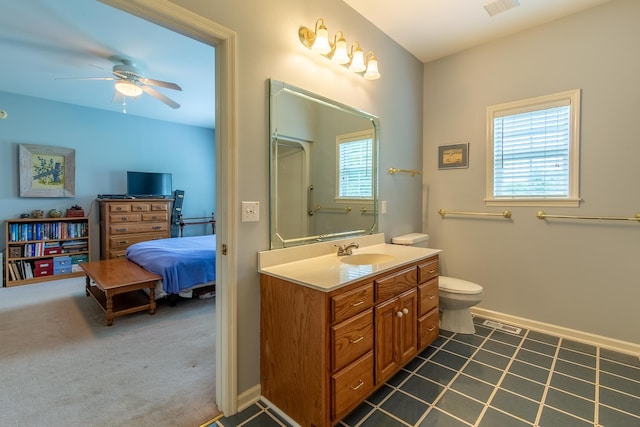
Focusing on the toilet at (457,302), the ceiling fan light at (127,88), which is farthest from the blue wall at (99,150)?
the toilet at (457,302)

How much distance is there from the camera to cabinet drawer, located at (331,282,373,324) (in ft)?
4.69

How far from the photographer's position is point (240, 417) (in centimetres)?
159

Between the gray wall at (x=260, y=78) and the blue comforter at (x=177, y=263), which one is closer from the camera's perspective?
the gray wall at (x=260, y=78)

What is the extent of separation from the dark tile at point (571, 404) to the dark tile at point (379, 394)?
0.89 metres

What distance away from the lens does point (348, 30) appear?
2.28m

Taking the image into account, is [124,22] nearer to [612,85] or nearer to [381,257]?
[381,257]

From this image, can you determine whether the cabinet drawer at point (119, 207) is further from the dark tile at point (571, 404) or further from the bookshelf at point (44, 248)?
the dark tile at point (571, 404)

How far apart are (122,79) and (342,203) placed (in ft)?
9.22

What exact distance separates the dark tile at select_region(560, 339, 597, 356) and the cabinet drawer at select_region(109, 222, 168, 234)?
570cm

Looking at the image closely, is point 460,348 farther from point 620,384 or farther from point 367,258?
point 367,258

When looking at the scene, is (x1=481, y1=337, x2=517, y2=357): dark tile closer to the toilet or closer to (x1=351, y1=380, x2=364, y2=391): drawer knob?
the toilet

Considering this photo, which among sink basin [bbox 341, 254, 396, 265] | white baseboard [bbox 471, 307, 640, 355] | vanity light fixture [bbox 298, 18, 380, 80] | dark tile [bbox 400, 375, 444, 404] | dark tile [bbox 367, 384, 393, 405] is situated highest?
vanity light fixture [bbox 298, 18, 380, 80]

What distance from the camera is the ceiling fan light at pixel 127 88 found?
125 inches

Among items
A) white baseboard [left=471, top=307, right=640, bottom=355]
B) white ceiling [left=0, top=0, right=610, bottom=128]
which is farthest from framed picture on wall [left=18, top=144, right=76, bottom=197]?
white baseboard [left=471, top=307, right=640, bottom=355]
